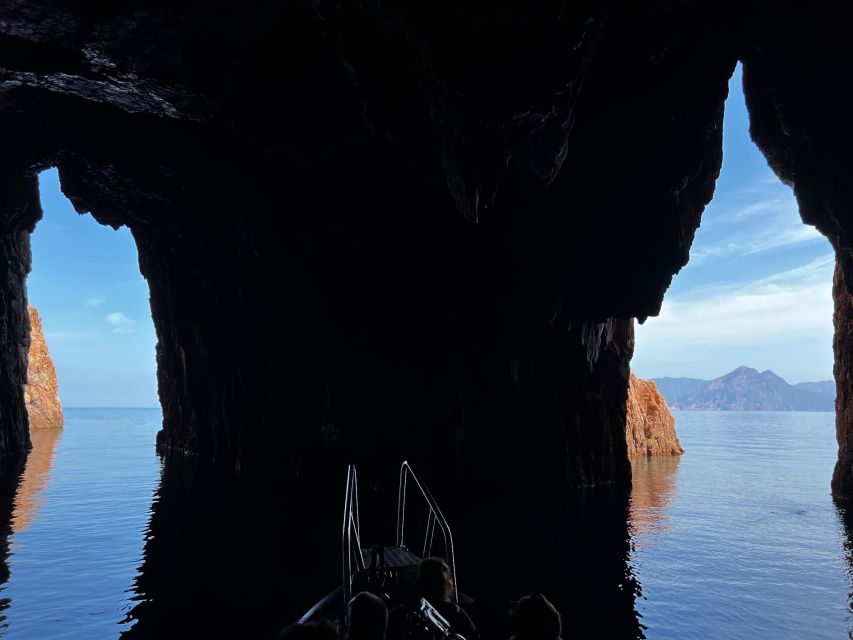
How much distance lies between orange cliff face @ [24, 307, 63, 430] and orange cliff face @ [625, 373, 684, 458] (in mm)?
83486

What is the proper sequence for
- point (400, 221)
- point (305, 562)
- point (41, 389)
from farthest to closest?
point (41, 389), point (400, 221), point (305, 562)

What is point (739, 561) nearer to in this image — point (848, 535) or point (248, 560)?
point (848, 535)

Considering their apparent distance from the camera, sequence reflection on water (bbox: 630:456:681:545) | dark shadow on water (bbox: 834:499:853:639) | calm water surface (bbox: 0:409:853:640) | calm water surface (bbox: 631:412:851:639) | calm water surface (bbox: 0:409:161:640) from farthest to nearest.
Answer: reflection on water (bbox: 630:456:681:545), dark shadow on water (bbox: 834:499:853:639), calm water surface (bbox: 631:412:851:639), calm water surface (bbox: 0:409:853:640), calm water surface (bbox: 0:409:161:640)

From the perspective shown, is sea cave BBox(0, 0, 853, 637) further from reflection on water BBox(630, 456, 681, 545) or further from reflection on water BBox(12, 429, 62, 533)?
reflection on water BBox(12, 429, 62, 533)

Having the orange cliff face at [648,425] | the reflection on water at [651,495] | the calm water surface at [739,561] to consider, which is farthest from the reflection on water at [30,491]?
the orange cliff face at [648,425]

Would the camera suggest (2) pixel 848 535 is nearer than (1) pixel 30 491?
Yes

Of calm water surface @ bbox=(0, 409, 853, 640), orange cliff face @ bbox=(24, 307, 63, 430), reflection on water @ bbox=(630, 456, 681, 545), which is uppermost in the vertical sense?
orange cliff face @ bbox=(24, 307, 63, 430)

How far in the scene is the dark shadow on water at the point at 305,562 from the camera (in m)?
10.1

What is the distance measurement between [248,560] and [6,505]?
44.0 ft

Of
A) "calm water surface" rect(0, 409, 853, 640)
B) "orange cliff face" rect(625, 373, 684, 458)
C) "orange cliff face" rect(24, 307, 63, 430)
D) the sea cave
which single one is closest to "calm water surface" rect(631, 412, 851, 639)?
"calm water surface" rect(0, 409, 853, 640)

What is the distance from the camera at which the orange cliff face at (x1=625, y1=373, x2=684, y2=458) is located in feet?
172

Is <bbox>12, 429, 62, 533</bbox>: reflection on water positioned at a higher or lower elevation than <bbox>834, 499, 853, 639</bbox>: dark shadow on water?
higher

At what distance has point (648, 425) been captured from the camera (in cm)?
5462

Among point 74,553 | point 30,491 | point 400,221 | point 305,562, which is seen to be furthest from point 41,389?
point 305,562
